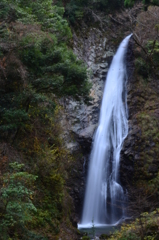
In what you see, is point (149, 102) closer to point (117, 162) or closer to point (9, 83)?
point (117, 162)

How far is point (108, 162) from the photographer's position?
18.9 m

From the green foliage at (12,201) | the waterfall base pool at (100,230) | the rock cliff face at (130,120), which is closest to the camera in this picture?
the green foliage at (12,201)

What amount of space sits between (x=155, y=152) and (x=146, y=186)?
2.34m

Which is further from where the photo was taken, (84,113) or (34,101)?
(84,113)

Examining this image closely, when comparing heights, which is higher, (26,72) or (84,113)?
(26,72)

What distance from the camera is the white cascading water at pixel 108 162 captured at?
1733cm

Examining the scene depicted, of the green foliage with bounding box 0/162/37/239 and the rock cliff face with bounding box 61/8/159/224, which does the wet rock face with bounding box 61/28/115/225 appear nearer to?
the rock cliff face with bounding box 61/8/159/224

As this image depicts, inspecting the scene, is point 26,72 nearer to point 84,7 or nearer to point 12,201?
point 12,201

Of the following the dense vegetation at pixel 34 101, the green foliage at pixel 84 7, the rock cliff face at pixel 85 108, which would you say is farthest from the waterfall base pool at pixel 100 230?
the green foliage at pixel 84 7

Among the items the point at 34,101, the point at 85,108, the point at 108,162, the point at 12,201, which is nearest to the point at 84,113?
the point at 85,108

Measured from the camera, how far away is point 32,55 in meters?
11.0

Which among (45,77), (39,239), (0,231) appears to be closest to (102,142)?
(45,77)

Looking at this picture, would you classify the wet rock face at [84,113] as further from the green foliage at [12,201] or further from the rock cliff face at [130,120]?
the green foliage at [12,201]

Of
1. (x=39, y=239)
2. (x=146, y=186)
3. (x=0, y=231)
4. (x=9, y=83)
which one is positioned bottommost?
(x=146, y=186)
